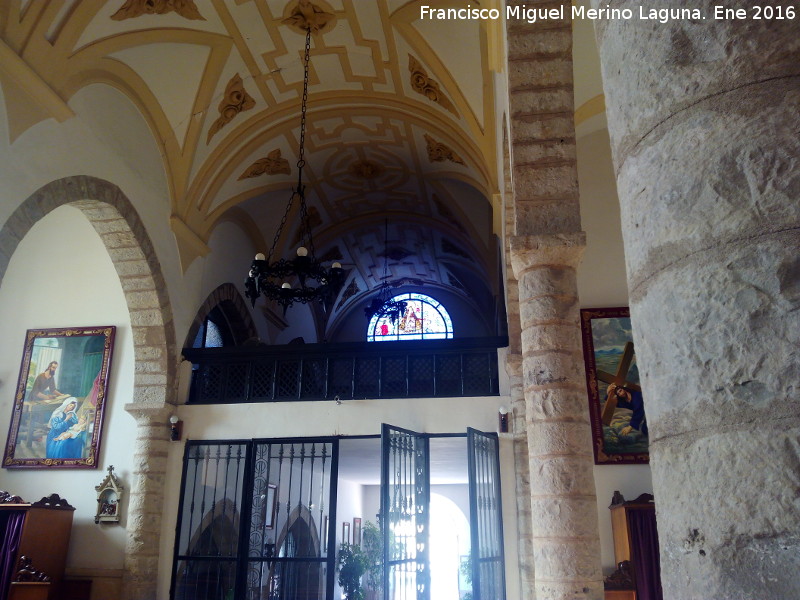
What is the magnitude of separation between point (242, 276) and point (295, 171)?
2.04 m

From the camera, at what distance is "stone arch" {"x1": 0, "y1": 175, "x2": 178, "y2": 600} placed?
8484 millimetres

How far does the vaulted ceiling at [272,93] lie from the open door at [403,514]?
3.41 metres

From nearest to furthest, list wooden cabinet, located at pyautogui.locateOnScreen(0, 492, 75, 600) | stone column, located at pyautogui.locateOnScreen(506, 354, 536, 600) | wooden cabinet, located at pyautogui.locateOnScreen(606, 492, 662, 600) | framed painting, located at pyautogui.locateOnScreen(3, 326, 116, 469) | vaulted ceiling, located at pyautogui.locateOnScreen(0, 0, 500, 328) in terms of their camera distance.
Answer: wooden cabinet, located at pyautogui.locateOnScreen(606, 492, 662, 600) → vaulted ceiling, located at pyautogui.locateOnScreen(0, 0, 500, 328) → stone column, located at pyautogui.locateOnScreen(506, 354, 536, 600) → wooden cabinet, located at pyautogui.locateOnScreen(0, 492, 75, 600) → framed painting, located at pyautogui.locateOnScreen(3, 326, 116, 469)

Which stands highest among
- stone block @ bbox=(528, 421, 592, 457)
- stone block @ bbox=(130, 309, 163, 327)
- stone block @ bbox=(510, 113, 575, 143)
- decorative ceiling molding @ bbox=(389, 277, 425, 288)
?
decorative ceiling molding @ bbox=(389, 277, 425, 288)

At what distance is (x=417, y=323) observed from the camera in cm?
1780

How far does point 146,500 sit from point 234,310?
3763 mm

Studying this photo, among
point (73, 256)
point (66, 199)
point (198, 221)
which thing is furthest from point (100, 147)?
point (73, 256)

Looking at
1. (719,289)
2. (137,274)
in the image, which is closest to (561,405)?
(719,289)

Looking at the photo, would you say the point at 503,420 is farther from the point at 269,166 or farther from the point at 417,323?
the point at 417,323

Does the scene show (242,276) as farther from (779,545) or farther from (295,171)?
(779,545)

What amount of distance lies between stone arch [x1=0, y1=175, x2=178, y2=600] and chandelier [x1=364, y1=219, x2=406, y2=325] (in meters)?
4.65

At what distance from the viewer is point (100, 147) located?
8117mm

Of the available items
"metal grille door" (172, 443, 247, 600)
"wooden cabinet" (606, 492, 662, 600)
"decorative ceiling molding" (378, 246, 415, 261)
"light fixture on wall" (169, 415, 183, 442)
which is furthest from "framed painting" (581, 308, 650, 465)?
"decorative ceiling molding" (378, 246, 415, 261)

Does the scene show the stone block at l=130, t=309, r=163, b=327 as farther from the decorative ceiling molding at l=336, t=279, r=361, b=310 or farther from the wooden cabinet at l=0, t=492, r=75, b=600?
the decorative ceiling molding at l=336, t=279, r=361, b=310
